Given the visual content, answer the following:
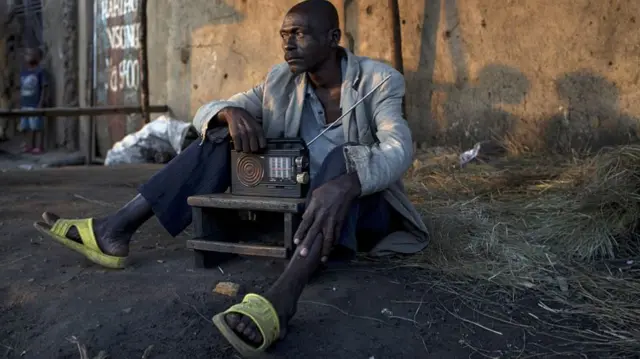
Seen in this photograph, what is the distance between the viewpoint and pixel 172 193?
2.64 m

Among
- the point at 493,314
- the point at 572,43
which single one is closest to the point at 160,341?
the point at 493,314

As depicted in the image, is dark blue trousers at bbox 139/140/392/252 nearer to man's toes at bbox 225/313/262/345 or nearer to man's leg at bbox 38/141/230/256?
man's leg at bbox 38/141/230/256

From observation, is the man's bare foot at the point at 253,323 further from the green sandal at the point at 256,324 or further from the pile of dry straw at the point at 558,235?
the pile of dry straw at the point at 558,235

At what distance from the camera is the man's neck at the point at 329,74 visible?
283 cm

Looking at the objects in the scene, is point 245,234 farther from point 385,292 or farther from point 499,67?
point 499,67

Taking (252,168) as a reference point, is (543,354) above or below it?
below

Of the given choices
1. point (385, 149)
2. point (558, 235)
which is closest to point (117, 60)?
point (558, 235)

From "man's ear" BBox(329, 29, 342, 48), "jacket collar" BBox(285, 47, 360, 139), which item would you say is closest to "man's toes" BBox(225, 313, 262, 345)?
"jacket collar" BBox(285, 47, 360, 139)

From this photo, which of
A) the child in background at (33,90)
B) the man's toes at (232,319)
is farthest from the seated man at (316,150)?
the child in background at (33,90)

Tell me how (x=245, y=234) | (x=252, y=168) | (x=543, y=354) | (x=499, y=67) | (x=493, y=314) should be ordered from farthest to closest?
(x=499, y=67)
(x=245, y=234)
(x=252, y=168)
(x=493, y=314)
(x=543, y=354)

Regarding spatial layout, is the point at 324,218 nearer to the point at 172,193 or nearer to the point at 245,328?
the point at 245,328

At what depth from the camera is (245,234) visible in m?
2.85

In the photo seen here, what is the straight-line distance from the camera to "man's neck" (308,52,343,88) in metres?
2.83

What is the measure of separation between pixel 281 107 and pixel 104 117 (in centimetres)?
747
